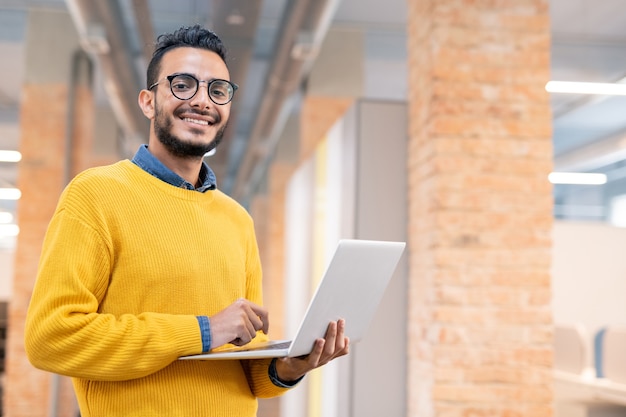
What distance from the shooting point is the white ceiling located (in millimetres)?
6070

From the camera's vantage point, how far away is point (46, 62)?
7.89 m

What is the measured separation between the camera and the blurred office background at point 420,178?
11.8 feet

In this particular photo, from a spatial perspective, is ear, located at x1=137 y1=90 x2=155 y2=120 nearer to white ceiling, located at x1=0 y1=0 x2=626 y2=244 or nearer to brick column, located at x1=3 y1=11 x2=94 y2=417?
white ceiling, located at x1=0 y1=0 x2=626 y2=244

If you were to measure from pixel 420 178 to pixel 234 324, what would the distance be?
257 cm

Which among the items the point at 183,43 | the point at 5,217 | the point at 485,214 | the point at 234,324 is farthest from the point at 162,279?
the point at 5,217

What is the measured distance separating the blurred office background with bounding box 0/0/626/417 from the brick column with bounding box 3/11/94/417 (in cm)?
1

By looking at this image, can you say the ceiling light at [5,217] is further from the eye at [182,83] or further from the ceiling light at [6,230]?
the eye at [182,83]

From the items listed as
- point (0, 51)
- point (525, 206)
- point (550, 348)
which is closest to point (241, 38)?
point (525, 206)

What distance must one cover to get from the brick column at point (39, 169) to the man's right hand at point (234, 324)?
6.57 meters

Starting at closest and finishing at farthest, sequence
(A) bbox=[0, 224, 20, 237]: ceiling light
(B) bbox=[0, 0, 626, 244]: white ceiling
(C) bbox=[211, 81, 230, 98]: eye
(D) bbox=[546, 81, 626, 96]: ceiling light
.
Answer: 1. (C) bbox=[211, 81, 230, 98]: eye
2. (D) bbox=[546, 81, 626, 96]: ceiling light
3. (B) bbox=[0, 0, 626, 244]: white ceiling
4. (A) bbox=[0, 224, 20, 237]: ceiling light

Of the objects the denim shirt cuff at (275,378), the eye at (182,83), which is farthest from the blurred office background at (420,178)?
the eye at (182,83)

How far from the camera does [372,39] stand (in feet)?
25.9

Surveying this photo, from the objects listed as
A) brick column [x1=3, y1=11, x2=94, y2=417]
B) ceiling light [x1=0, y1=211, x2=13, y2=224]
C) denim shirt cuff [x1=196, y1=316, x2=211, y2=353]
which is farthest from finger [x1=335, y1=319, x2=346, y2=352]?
ceiling light [x1=0, y1=211, x2=13, y2=224]

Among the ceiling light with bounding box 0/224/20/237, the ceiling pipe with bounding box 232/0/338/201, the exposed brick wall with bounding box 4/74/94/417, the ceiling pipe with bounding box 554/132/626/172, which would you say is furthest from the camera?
the ceiling light with bounding box 0/224/20/237
